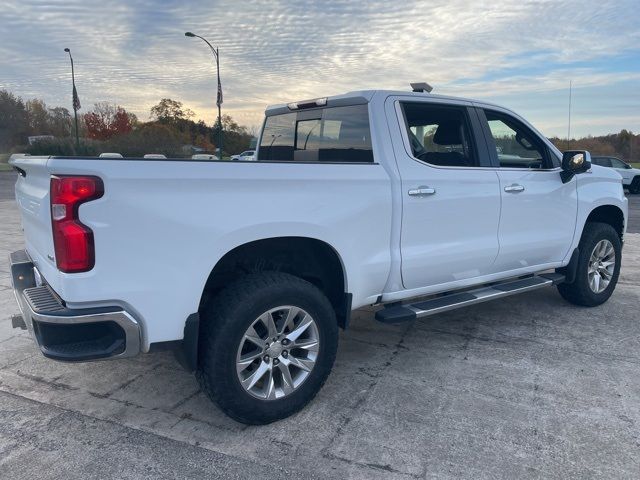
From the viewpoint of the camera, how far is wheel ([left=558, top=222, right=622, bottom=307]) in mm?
5184

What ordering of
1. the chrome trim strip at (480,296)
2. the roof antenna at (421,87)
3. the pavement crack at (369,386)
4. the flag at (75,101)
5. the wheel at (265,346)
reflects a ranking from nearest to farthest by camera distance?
the wheel at (265,346), the pavement crack at (369,386), the chrome trim strip at (480,296), the roof antenna at (421,87), the flag at (75,101)

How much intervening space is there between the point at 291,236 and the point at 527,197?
2380 mm

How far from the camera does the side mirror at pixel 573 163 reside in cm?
465

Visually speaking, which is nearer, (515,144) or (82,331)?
(82,331)

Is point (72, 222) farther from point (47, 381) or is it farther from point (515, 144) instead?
point (515, 144)

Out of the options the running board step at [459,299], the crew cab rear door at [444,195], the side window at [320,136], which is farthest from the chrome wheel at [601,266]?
the side window at [320,136]

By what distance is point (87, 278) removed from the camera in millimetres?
2502

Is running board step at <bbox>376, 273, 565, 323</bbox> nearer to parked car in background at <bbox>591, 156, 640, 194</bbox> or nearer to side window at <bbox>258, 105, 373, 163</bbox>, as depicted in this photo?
side window at <bbox>258, 105, 373, 163</bbox>

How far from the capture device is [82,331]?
2.60 metres

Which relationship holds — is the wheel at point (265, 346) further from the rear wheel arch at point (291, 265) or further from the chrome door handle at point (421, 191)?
the chrome door handle at point (421, 191)

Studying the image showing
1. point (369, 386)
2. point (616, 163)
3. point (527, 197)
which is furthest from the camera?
point (616, 163)

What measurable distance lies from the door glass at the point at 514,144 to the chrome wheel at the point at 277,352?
2.37 m

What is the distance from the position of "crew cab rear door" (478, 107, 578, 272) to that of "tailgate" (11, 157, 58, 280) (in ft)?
10.7

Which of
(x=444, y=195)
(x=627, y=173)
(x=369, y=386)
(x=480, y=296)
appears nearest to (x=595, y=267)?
(x=480, y=296)
